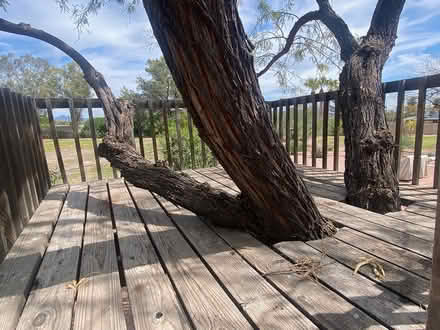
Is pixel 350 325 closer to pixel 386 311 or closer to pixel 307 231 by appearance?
pixel 386 311

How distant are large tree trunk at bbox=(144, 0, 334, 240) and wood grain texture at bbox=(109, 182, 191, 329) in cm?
65

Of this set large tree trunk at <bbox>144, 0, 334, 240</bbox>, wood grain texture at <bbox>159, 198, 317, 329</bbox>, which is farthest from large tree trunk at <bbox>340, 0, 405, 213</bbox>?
wood grain texture at <bbox>159, 198, 317, 329</bbox>

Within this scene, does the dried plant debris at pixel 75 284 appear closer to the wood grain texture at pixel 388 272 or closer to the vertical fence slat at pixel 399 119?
the wood grain texture at pixel 388 272

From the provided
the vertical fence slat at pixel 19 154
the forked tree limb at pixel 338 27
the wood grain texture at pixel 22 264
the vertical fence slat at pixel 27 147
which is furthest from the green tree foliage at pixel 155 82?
the wood grain texture at pixel 22 264

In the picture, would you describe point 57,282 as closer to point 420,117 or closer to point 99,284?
point 99,284

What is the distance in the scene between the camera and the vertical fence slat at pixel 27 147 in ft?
6.77

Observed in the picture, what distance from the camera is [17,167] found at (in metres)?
1.81

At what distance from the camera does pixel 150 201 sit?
7.39 ft

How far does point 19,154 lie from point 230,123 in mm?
1842

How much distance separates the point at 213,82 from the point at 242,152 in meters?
0.37

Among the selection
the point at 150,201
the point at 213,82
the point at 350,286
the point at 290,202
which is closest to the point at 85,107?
the point at 150,201

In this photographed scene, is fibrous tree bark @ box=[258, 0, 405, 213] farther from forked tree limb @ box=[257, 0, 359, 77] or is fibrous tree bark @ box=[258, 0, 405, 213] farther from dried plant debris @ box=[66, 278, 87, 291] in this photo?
dried plant debris @ box=[66, 278, 87, 291]

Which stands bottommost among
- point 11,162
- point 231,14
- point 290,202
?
point 290,202

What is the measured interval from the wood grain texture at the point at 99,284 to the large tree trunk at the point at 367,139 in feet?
6.44
